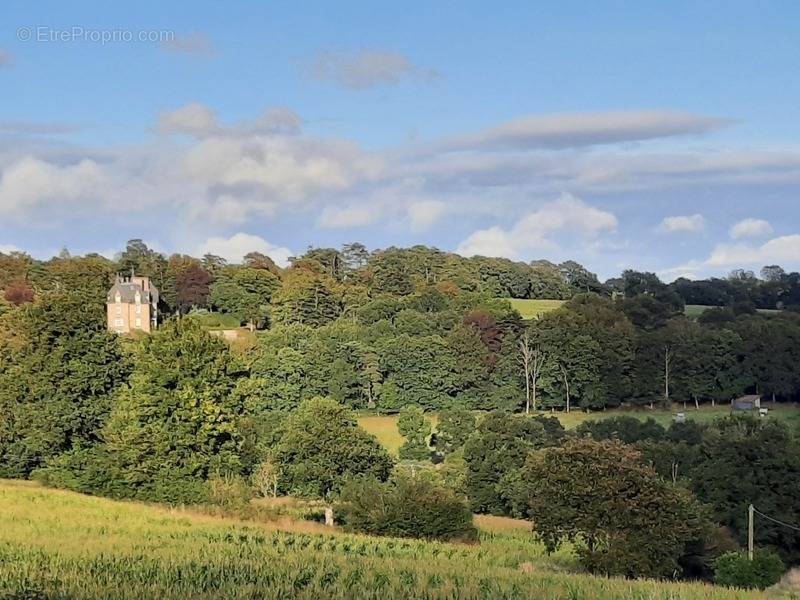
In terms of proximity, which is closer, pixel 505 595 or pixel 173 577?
pixel 505 595

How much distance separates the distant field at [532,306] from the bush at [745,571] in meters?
89.1

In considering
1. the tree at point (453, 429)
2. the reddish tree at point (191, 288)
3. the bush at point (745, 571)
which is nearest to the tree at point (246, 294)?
the reddish tree at point (191, 288)

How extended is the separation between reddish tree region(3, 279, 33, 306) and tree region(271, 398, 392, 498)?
66.5 m

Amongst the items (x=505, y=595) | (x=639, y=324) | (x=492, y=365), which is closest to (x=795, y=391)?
(x=639, y=324)

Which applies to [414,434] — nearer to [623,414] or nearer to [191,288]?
[623,414]

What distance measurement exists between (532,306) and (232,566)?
120 meters

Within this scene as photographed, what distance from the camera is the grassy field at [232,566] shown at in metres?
15.2

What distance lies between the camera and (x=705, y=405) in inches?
4063

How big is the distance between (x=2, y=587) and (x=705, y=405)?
321ft

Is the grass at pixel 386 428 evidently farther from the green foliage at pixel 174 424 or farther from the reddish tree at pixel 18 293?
the reddish tree at pixel 18 293

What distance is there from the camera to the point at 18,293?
106375 mm

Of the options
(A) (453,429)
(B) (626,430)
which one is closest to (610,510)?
(A) (453,429)

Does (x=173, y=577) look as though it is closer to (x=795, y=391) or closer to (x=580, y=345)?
(x=580, y=345)

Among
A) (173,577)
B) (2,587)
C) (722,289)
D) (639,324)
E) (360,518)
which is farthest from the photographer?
(722,289)
